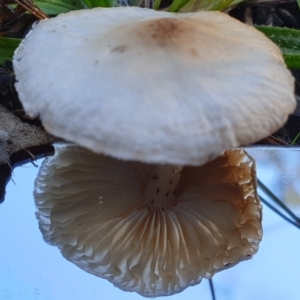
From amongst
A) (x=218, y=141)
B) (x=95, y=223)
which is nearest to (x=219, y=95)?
(x=218, y=141)

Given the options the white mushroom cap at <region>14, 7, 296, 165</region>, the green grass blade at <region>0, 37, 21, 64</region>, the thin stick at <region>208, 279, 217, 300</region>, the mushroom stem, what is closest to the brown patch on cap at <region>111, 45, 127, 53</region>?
the white mushroom cap at <region>14, 7, 296, 165</region>

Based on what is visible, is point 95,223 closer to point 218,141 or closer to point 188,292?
point 188,292

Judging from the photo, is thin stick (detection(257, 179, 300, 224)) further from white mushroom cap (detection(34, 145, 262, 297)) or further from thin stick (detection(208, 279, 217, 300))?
thin stick (detection(208, 279, 217, 300))

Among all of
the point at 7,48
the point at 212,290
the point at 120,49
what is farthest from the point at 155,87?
the point at 7,48

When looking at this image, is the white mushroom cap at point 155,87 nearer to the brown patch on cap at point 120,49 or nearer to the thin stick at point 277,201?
the brown patch on cap at point 120,49

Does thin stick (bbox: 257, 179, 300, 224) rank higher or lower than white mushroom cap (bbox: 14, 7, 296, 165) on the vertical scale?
lower

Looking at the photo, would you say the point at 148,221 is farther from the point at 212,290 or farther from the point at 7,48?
the point at 7,48

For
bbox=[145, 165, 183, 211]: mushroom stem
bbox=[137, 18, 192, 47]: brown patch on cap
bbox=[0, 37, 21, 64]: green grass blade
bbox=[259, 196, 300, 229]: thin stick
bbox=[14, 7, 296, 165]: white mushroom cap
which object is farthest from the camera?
bbox=[0, 37, 21, 64]: green grass blade
